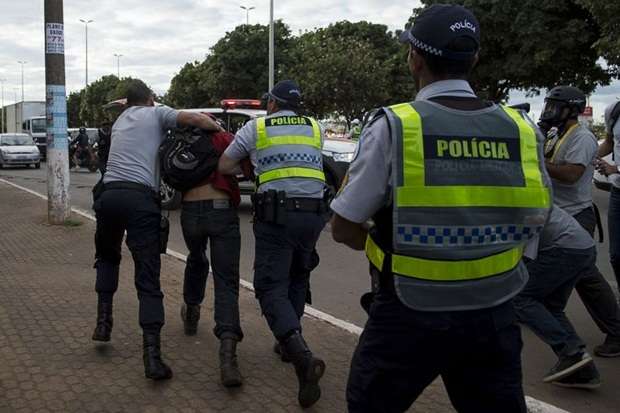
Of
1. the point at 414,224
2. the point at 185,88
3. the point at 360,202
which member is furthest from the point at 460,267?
the point at 185,88

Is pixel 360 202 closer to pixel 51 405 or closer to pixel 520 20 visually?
pixel 51 405

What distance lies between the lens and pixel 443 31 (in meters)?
2.10

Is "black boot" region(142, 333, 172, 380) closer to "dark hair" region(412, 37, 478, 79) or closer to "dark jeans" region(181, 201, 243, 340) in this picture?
"dark jeans" region(181, 201, 243, 340)

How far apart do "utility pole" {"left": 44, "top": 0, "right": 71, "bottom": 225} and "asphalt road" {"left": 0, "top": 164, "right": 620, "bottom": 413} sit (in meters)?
1.75

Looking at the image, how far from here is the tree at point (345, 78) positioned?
36312mm

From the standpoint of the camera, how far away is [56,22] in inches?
382

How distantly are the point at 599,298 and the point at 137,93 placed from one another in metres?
3.41

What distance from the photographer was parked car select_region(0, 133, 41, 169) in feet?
89.0

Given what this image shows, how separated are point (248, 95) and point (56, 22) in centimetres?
3232

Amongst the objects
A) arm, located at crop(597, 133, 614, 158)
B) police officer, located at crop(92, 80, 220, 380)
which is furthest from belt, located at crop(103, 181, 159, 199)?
arm, located at crop(597, 133, 614, 158)

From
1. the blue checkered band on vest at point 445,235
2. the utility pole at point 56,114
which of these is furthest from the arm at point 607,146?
the utility pole at point 56,114

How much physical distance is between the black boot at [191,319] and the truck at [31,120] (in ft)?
109

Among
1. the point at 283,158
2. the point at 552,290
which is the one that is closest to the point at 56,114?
the point at 283,158

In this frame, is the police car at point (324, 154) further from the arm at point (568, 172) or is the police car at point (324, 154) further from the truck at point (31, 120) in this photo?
the truck at point (31, 120)
